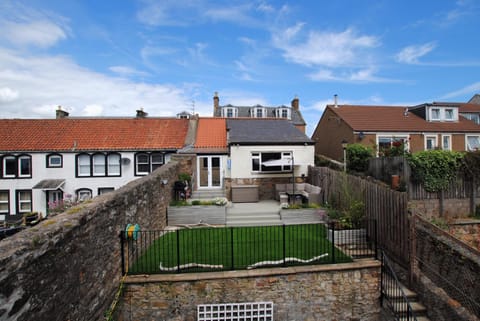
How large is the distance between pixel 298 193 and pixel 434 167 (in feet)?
20.2

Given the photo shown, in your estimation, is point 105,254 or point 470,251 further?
point 470,251

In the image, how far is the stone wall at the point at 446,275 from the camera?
18.1 ft

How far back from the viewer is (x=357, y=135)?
18.6 meters

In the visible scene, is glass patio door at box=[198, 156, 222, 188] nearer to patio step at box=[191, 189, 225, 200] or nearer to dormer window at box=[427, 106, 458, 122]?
patio step at box=[191, 189, 225, 200]

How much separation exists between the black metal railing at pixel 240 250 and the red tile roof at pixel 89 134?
11713mm

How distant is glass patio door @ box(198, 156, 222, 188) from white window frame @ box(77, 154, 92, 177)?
1009cm

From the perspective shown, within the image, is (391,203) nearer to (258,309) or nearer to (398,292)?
(398,292)

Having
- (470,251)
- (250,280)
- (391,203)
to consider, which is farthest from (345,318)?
(470,251)

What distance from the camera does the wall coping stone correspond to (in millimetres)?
5738

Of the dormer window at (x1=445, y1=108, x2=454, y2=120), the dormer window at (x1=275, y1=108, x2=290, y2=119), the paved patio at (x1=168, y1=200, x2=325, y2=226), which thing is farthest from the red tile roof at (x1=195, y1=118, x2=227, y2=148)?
the dormer window at (x1=445, y1=108, x2=454, y2=120)

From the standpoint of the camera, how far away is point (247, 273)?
235 inches

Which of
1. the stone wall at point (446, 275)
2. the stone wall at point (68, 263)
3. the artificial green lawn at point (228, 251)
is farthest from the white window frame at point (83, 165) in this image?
the stone wall at point (446, 275)

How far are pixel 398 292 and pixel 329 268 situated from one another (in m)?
1.86

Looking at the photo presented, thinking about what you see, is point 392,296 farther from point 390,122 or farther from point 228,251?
point 390,122
